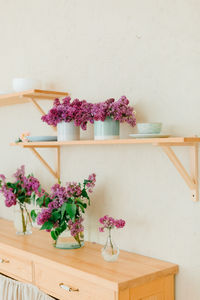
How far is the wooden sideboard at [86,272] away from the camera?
178cm

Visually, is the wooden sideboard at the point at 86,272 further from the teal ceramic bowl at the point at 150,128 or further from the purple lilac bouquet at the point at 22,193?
the teal ceramic bowl at the point at 150,128

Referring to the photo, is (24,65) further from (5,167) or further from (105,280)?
(105,280)

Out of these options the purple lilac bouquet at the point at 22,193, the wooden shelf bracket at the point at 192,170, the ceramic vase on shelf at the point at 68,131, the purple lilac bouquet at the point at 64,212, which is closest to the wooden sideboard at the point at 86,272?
the purple lilac bouquet at the point at 64,212

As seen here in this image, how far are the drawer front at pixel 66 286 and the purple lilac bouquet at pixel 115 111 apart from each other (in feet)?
2.41

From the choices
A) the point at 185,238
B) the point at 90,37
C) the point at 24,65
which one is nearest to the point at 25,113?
the point at 24,65

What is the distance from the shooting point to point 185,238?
194 cm

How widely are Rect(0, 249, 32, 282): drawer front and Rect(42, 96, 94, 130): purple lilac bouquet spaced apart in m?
0.74

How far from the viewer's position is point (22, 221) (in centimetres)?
264

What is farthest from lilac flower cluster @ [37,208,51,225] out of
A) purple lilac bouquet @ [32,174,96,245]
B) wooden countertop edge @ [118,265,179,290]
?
wooden countertop edge @ [118,265,179,290]

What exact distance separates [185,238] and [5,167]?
173cm

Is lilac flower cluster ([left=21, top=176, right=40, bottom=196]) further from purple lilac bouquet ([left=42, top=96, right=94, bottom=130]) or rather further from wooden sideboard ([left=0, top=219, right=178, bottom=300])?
purple lilac bouquet ([left=42, top=96, right=94, bottom=130])

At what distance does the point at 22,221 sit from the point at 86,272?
0.90m

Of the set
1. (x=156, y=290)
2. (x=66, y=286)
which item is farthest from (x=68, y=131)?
(x=156, y=290)

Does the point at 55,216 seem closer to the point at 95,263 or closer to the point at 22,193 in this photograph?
the point at 95,263
